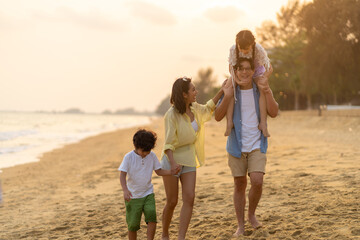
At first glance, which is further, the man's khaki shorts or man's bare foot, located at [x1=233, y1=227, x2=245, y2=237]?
man's bare foot, located at [x1=233, y1=227, x2=245, y2=237]

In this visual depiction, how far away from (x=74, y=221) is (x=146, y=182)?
2393 millimetres

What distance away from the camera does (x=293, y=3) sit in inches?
1763

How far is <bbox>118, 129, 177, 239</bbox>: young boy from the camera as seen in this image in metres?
3.54

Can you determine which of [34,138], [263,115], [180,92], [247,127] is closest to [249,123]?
[247,127]

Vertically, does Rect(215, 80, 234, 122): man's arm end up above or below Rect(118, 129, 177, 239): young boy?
above

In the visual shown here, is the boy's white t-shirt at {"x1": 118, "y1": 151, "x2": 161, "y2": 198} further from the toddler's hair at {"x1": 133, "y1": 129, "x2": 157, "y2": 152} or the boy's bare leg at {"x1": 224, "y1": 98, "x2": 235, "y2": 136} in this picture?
the boy's bare leg at {"x1": 224, "y1": 98, "x2": 235, "y2": 136}

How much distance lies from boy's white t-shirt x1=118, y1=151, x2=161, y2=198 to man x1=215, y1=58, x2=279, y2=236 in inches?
33.8

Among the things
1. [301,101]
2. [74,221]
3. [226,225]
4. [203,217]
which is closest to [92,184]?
[74,221]

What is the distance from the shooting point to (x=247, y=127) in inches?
148

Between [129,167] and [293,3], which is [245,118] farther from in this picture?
[293,3]

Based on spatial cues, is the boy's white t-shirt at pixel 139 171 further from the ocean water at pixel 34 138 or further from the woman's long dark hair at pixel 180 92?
the ocean water at pixel 34 138

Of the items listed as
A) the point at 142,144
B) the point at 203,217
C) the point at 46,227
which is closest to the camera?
the point at 142,144

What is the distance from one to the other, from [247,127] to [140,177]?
1.21 m

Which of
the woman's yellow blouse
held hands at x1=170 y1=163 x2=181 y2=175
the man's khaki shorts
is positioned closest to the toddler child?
the man's khaki shorts
